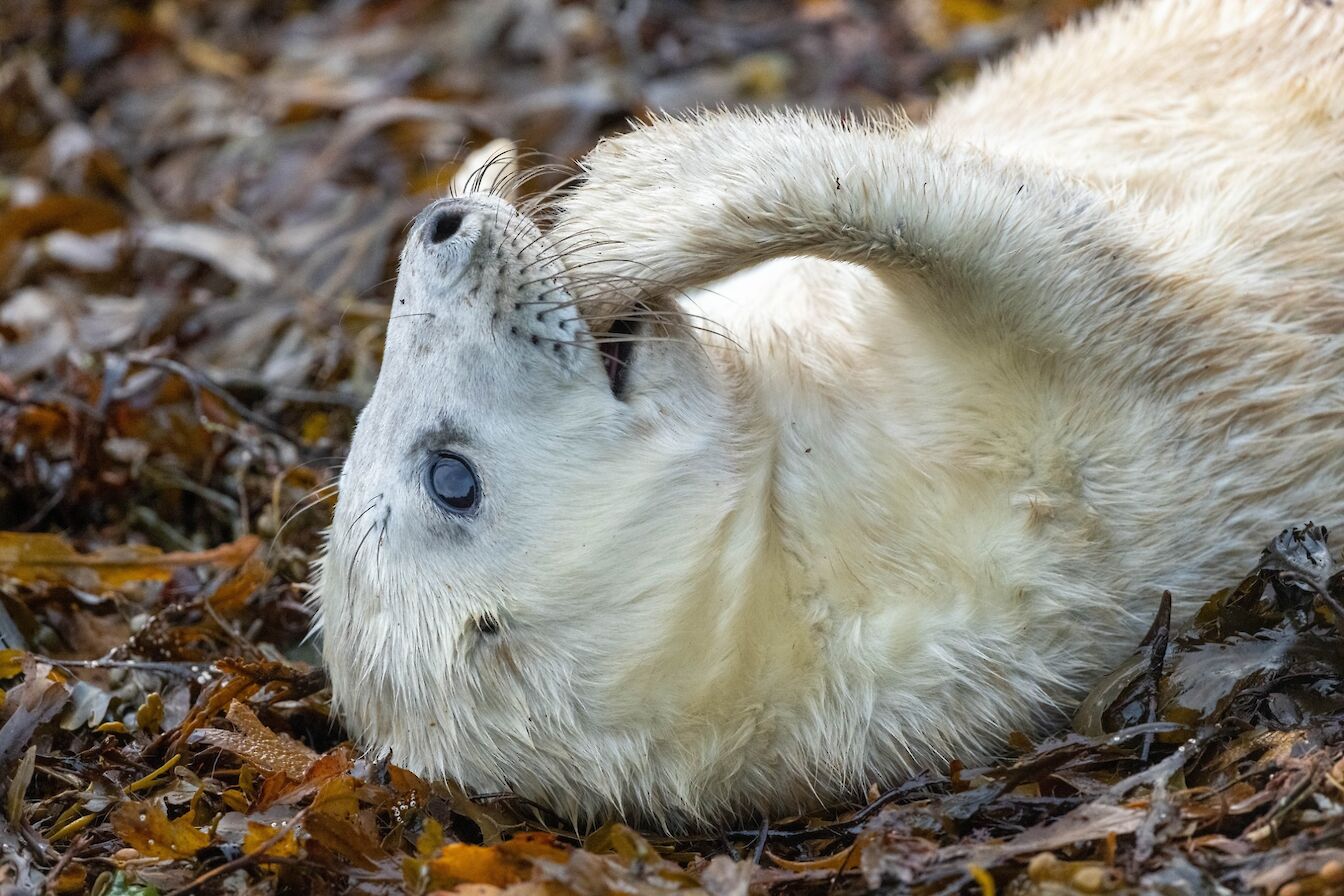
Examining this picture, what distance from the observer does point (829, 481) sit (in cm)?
337

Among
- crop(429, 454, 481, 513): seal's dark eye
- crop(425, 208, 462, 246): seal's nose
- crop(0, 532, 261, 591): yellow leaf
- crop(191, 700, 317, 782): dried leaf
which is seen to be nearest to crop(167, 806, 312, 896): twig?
crop(191, 700, 317, 782): dried leaf

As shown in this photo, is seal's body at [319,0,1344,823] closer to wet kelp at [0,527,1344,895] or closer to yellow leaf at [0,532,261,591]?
wet kelp at [0,527,1344,895]

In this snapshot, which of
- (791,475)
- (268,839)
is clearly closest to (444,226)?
(791,475)

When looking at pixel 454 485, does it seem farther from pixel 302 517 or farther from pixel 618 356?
pixel 302 517

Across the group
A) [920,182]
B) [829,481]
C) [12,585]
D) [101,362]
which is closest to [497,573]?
[829,481]

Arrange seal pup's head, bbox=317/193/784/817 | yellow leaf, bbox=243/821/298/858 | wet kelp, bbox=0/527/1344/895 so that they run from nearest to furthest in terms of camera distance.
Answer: wet kelp, bbox=0/527/1344/895 < yellow leaf, bbox=243/821/298/858 < seal pup's head, bbox=317/193/784/817

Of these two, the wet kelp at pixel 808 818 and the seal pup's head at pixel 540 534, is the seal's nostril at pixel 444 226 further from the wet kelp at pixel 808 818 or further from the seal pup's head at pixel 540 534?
the wet kelp at pixel 808 818

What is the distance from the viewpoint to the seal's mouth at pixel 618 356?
10.7 feet

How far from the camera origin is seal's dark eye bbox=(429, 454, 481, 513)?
321 cm

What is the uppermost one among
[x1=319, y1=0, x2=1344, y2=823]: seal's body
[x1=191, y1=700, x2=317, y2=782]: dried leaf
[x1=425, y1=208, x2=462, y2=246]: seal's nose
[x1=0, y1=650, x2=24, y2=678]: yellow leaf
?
[x1=425, y1=208, x2=462, y2=246]: seal's nose

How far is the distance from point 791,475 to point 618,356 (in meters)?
0.49

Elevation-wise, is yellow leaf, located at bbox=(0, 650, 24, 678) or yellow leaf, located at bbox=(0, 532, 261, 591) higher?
yellow leaf, located at bbox=(0, 532, 261, 591)

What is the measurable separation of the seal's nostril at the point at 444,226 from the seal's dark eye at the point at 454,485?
497 mm

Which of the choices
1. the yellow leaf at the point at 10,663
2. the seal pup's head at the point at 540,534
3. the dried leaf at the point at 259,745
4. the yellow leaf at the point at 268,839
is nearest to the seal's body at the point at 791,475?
the seal pup's head at the point at 540,534
